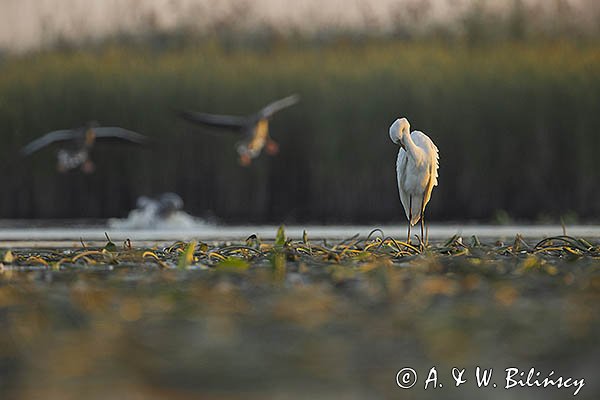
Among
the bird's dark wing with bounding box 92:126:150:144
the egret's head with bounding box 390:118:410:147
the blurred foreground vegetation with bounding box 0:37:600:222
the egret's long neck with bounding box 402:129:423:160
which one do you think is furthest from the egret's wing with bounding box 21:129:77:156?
the egret's head with bounding box 390:118:410:147

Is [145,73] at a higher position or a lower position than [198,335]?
higher

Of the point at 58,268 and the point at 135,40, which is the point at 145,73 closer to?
the point at 135,40

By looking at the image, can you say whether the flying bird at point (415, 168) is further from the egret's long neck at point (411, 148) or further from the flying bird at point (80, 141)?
the flying bird at point (80, 141)

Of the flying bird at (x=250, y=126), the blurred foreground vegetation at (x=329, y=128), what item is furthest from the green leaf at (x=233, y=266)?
the blurred foreground vegetation at (x=329, y=128)

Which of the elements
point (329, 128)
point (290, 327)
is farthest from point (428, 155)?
point (329, 128)

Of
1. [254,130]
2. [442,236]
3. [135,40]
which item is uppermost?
[135,40]

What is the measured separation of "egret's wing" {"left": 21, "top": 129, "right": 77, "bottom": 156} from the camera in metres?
12.8

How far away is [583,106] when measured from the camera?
13742mm

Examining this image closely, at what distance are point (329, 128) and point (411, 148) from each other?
7.09 meters

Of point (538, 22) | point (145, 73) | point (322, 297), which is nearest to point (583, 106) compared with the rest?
point (538, 22)

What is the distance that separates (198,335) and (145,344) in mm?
149

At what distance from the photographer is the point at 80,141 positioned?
1261cm

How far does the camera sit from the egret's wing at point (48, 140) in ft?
42.1

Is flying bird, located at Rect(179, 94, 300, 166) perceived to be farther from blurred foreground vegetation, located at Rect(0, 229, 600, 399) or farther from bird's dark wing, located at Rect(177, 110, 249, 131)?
blurred foreground vegetation, located at Rect(0, 229, 600, 399)
